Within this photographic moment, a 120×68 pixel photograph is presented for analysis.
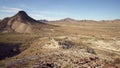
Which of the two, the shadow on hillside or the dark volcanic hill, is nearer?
the shadow on hillside

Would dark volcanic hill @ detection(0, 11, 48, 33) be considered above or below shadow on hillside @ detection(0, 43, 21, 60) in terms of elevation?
above

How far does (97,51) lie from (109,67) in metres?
17.6

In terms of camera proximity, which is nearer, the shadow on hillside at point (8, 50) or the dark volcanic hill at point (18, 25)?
the shadow on hillside at point (8, 50)

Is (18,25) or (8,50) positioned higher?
(18,25)

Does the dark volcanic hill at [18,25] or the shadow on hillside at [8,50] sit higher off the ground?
the dark volcanic hill at [18,25]

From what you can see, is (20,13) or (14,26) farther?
(20,13)

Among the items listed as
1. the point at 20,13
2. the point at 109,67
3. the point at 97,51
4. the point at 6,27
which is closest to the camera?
the point at 109,67

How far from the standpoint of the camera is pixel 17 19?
320 feet

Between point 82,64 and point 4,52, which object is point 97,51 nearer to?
point 82,64

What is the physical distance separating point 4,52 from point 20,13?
64.7m

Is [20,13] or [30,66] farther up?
[20,13]

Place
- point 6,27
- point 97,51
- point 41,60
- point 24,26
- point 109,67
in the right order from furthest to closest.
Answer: point 6,27, point 24,26, point 97,51, point 41,60, point 109,67

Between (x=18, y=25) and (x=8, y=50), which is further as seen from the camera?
(x=18, y=25)

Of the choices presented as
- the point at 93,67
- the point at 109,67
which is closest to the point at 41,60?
the point at 93,67
